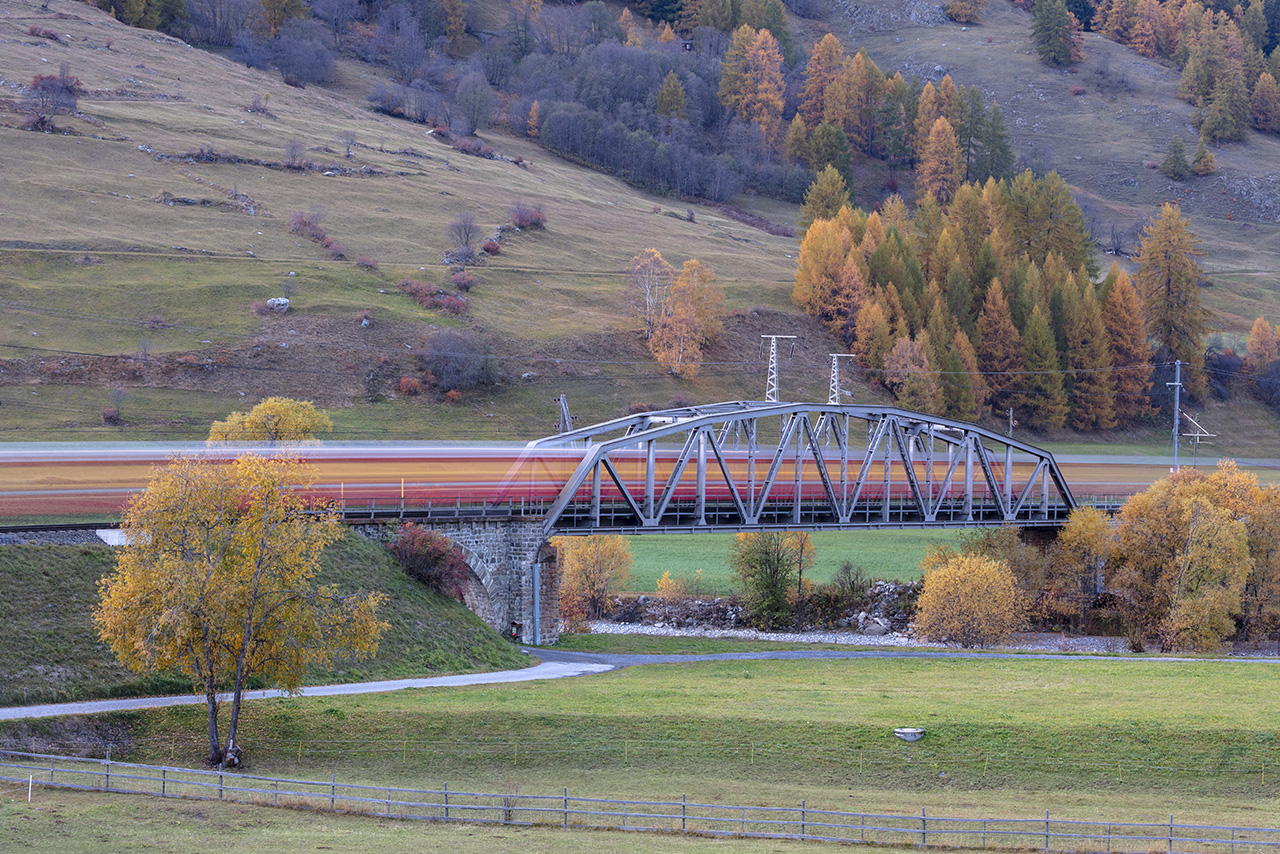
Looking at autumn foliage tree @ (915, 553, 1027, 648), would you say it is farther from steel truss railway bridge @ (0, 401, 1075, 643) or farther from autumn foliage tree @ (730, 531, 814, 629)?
autumn foliage tree @ (730, 531, 814, 629)

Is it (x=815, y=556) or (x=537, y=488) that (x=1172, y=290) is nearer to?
(x=815, y=556)

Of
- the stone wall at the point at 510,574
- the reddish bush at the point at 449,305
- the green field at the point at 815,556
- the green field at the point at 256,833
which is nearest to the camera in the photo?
the green field at the point at 256,833

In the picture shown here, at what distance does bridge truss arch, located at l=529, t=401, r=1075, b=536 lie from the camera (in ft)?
177

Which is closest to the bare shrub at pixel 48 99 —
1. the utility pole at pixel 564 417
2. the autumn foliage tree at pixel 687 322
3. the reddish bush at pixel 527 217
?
the reddish bush at pixel 527 217

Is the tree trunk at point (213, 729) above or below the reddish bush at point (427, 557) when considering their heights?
above

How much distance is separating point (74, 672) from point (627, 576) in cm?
4148

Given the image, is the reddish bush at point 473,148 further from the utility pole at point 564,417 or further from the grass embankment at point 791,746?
the grass embankment at point 791,746

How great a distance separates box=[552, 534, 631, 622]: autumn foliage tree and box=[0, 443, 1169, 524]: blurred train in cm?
530

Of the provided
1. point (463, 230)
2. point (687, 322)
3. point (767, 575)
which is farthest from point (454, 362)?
point (767, 575)

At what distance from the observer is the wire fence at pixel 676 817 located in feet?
82.5

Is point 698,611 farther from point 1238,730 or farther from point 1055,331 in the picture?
point 1055,331

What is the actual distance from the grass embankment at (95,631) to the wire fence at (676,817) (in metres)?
5.85

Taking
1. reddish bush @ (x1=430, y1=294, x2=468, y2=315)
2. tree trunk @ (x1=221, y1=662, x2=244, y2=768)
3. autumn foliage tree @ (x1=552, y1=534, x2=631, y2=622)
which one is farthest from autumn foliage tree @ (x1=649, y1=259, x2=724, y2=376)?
tree trunk @ (x1=221, y1=662, x2=244, y2=768)

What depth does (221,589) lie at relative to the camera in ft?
98.8
